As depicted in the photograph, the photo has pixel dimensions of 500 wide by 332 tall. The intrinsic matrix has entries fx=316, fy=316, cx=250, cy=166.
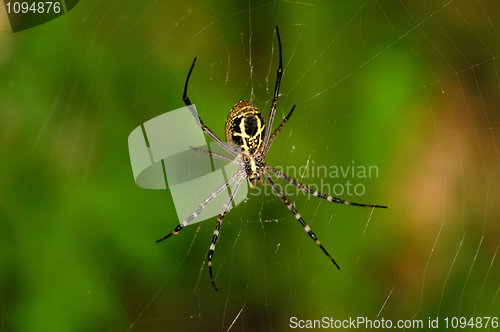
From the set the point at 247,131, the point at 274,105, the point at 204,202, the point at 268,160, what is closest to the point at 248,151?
the point at 268,160

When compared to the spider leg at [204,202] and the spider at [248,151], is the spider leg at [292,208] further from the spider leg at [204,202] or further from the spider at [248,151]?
the spider leg at [204,202]

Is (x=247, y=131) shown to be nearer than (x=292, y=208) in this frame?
Yes

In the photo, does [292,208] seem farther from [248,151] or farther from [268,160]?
[248,151]

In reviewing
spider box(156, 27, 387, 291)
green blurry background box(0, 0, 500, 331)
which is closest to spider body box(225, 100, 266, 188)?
spider box(156, 27, 387, 291)

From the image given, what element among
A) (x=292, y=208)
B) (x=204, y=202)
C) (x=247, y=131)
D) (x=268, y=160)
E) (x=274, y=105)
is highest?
(x=274, y=105)

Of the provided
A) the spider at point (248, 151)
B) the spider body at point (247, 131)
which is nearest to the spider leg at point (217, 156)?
the spider at point (248, 151)

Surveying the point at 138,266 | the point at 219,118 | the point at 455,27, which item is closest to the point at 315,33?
the point at 219,118

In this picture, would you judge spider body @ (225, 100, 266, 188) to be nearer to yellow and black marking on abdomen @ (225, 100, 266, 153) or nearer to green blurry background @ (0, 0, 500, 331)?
yellow and black marking on abdomen @ (225, 100, 266, 153)
